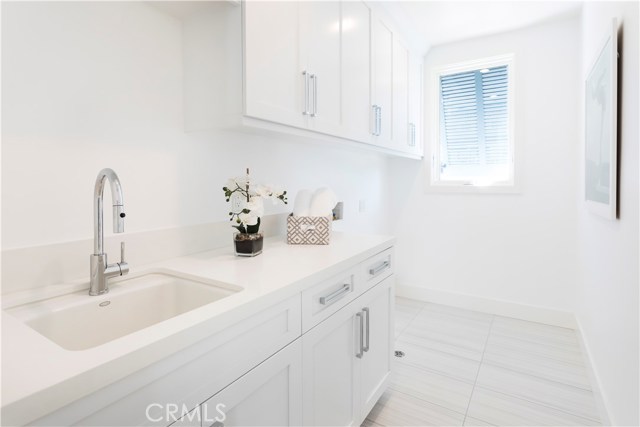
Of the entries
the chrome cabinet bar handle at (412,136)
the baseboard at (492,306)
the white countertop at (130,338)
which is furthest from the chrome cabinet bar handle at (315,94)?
the baseboard at (492,306)

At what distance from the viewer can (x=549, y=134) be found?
2869 mm

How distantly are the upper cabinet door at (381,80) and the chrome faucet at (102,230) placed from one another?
61.1 inches

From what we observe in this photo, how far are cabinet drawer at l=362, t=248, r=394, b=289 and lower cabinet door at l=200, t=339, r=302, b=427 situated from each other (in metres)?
0.55

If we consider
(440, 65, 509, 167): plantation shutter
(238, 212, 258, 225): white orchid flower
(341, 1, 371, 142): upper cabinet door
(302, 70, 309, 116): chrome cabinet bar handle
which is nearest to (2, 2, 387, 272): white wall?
(238, 212, 258, 225): white orchid flower

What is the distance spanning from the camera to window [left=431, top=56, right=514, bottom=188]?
3072 mm

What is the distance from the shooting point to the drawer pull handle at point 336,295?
1259 mm

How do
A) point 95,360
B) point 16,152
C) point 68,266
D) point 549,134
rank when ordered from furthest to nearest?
point 549,134 → point 68,266 → point 16,152 → point 95,360

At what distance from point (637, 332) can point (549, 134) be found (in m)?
2.12

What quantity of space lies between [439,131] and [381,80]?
1.28m

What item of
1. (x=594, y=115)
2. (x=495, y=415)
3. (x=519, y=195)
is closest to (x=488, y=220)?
(x=519, y=195)

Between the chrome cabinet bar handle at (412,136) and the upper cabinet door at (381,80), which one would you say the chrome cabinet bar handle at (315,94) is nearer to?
the upper cabinet door at (381,80)

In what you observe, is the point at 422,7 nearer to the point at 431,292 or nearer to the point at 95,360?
the point at 431,292

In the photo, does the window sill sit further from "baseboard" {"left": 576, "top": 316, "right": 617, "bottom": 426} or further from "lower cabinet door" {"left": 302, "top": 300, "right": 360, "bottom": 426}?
"lower cabinet door" {"left": 302, "top": 300, "right": 360, "bottom": 426}

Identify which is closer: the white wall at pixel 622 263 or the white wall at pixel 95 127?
the white wall at pixel 95 127
